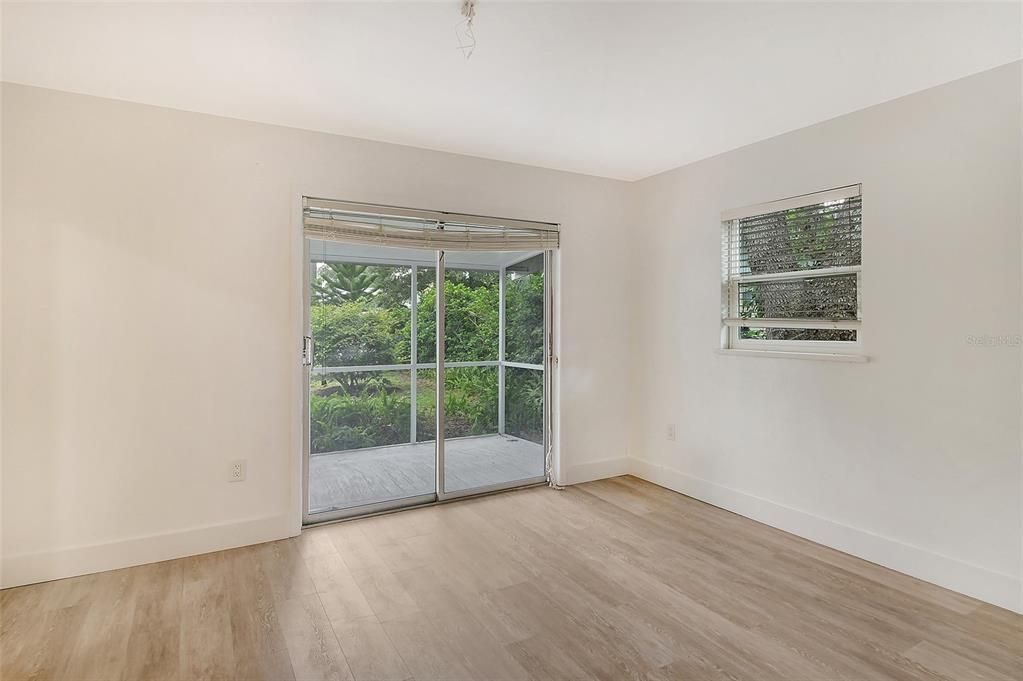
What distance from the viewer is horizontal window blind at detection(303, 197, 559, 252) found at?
3.28 metres

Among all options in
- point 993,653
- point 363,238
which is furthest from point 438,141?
point 993,653

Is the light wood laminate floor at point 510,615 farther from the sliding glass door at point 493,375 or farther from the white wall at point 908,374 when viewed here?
the sliding glass door at point 493,375

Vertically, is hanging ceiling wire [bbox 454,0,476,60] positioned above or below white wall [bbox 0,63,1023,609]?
above

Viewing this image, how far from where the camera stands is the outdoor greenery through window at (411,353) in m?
3.40

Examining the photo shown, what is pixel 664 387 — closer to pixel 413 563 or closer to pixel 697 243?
pixel 697 243

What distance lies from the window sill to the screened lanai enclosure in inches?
55.4

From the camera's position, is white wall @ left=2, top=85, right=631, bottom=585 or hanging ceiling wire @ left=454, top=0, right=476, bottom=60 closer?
hanging ceiling wire @ left=454, top=0, right=476, bottom=60

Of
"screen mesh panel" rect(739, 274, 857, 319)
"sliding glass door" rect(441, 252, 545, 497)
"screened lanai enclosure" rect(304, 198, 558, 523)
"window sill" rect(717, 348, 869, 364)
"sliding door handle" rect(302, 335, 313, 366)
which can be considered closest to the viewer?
"window sill" rect(717, 348, 869, 364)

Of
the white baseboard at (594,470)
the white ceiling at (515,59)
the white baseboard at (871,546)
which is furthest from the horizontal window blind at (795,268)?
the white baseboard at (594,470)

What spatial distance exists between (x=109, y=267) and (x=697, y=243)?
12.4 feet

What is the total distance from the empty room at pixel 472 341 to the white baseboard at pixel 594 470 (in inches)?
8.8

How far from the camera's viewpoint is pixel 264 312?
3.11m

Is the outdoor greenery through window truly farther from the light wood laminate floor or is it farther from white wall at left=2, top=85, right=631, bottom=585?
the light wood laminate floor

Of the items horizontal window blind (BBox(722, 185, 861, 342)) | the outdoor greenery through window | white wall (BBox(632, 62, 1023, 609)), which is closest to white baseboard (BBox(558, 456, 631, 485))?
the outdoor greenery through window
